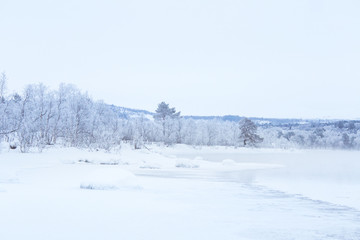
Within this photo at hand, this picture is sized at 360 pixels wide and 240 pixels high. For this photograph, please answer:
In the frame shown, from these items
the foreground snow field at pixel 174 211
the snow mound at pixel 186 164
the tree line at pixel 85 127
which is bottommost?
the snow mound at pixel 186 164

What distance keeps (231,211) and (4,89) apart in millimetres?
31558

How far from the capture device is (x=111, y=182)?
47.1 feet

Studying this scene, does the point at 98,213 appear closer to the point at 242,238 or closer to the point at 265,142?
the point at 242,238

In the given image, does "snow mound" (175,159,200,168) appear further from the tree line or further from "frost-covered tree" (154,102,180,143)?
"frost-covered tree" (154,102,180,143)

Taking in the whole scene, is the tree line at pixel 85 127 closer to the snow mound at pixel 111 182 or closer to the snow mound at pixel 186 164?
the snow mound at pixel 186 164

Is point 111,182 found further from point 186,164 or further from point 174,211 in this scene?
point 186,164

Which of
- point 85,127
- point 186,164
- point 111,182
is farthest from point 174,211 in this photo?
point 85,127

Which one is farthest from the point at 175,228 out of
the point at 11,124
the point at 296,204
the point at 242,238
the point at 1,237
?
the point at 11,124

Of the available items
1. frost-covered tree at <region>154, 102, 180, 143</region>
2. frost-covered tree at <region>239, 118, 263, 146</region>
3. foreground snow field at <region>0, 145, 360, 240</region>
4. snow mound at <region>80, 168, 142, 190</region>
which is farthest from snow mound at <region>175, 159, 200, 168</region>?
frost-covered tree at <region>239, 118, 263, 146</region>

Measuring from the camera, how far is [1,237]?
716 cm

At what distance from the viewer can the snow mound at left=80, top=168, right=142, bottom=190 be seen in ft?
47.0

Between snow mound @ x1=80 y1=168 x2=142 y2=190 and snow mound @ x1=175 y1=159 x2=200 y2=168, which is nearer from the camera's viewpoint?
snow mound @ x1=80 y1=168 x2=142 y2=190

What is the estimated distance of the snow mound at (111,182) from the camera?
47.0 ft

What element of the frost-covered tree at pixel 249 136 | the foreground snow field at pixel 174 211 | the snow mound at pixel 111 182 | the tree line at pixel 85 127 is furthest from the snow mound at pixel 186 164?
the frost-covered tree at pixel 249 136
